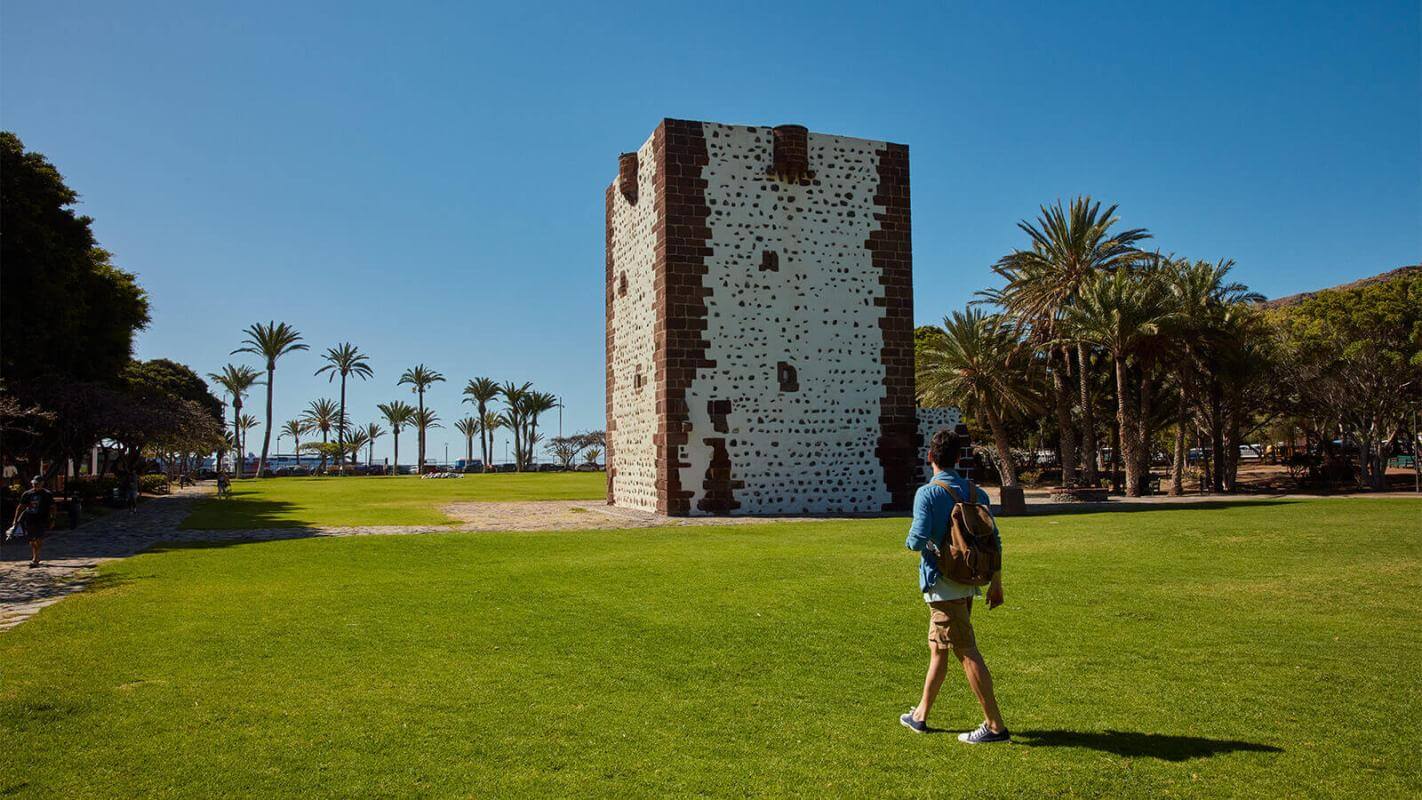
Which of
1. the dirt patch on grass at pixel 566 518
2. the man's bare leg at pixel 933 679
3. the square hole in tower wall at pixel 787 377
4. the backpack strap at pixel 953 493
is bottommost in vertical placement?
the dirt patch on grass at pixel 566 518

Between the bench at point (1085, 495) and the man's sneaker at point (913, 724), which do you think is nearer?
the man's sneaker at point (913, 724)

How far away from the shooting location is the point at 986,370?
115ft

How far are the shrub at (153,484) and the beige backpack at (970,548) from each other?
4189 cm

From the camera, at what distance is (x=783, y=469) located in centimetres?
2195

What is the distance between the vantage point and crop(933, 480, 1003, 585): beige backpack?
4.79 meters

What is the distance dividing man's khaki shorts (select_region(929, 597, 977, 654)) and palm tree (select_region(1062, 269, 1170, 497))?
2582cm

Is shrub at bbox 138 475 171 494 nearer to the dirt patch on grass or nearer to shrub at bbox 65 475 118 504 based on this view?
shrub at bbox 65 475 118 504

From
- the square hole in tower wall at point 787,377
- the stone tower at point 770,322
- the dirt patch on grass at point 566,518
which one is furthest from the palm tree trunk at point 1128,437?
the dirt patch on grass at point 566,518

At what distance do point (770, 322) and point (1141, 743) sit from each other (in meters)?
17.6

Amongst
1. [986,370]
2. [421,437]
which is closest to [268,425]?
[421,437]

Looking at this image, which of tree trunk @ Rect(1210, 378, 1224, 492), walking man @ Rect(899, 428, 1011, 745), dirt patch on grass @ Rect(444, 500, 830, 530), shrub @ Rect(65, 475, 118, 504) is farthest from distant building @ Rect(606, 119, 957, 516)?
shrub @ Rect(65, 475, 118, 504)

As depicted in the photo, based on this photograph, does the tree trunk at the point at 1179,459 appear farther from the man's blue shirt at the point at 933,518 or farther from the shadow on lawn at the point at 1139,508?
the man's blue shirt at the point at 933,518

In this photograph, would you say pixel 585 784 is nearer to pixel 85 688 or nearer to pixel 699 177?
pixel 85 688

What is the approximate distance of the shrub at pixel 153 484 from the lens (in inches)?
1560
